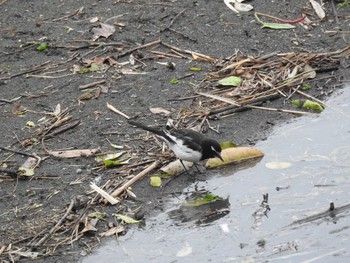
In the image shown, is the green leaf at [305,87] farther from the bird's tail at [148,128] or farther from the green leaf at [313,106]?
the bird's tail at [148,128]

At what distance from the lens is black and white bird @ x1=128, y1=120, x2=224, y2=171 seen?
7.29 m

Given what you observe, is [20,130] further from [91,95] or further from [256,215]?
[256,215]

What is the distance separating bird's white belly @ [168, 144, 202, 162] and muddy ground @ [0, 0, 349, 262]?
0.21m

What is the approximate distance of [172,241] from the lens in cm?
652

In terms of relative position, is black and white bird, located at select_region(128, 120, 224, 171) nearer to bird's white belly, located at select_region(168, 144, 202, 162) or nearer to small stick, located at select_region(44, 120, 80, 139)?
bird's white belly, located at select_region(168, 144, 202, 162)

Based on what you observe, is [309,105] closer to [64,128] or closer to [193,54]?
[193,54]

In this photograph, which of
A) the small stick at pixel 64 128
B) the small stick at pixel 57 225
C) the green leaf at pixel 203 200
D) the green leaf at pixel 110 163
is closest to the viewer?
the small stick at pixel 57 225

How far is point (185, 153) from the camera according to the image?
731 centimetres

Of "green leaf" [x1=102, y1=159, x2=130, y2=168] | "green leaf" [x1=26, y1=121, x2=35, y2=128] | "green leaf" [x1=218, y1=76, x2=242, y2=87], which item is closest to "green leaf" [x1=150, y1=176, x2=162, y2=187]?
"green leaf" [x1=102, y1=159, x2=130, y2=168]

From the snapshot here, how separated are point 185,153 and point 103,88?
6.42 feet

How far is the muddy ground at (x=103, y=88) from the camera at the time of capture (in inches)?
273

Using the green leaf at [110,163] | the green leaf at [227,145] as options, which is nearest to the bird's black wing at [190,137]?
the green leaf at [227,145]

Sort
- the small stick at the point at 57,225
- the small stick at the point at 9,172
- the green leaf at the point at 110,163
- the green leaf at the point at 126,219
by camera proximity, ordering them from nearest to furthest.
A: the small stick at the point at 57,225 < the green leaf at the point at 126,219 < the small stick at the point at 9,172 < the green leaf at the point at 110,163

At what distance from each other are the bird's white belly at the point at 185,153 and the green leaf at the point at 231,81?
5.32ft
